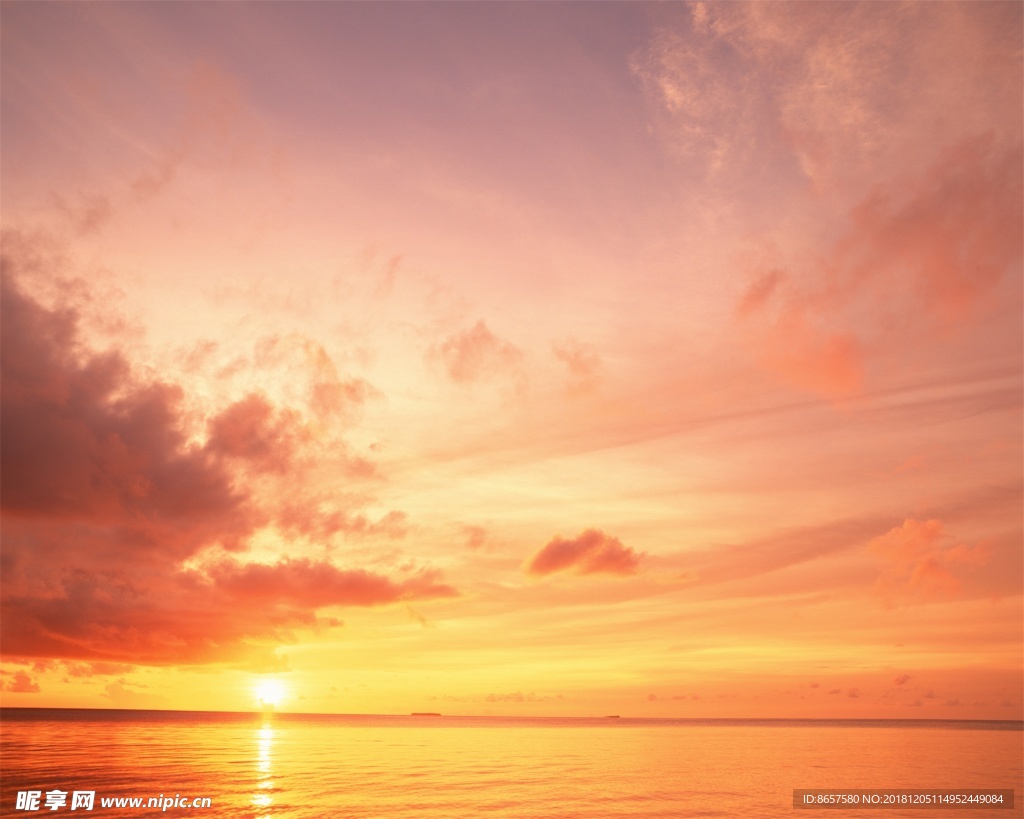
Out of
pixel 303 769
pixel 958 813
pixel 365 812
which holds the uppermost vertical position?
pixel 303 769

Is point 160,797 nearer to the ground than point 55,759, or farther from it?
nearer to the ground

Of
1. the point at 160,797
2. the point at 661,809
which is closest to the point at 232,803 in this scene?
the point at 160,797

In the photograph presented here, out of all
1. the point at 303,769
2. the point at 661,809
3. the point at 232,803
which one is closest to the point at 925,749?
the point at 661,809

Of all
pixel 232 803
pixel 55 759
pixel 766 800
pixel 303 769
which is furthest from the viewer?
pixel 55 759

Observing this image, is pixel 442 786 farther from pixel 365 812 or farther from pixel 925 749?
pixel 925 749

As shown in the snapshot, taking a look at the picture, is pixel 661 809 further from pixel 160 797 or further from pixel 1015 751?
pixel 1015 751

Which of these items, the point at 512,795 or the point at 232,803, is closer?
the point at 232,803

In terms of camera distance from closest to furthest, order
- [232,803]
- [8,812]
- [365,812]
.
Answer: [8,812] < [365,812] < [232,803]

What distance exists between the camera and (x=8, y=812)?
2164 inches

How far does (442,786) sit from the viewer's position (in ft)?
249

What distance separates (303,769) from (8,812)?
132ft

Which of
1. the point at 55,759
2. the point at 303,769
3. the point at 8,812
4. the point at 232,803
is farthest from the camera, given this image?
the point at 55,759

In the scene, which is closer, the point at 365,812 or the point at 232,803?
the point at 365,812

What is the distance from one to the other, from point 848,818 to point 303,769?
210ft
